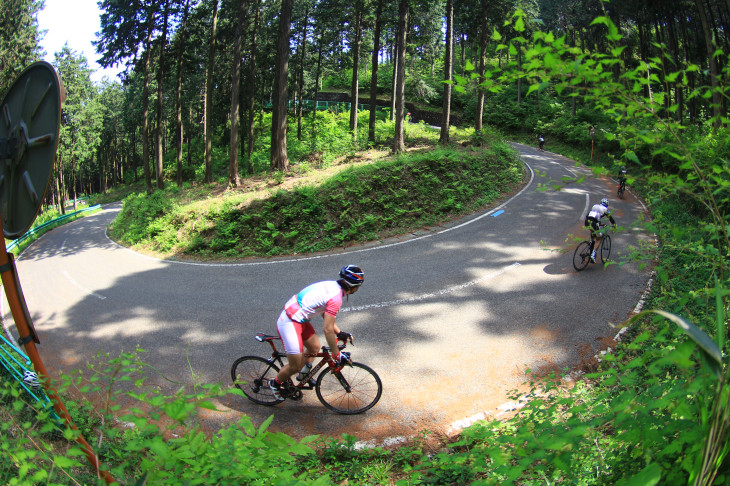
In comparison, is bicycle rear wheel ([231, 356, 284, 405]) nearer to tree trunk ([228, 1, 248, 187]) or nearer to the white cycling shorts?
the white cycling shorts

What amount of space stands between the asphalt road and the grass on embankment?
3.47 ft

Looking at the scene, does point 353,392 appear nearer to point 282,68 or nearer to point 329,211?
point 329,211

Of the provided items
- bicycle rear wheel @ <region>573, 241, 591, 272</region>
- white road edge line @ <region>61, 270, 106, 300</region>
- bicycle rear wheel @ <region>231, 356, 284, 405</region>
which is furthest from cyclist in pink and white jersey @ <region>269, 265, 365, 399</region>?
white road edge line @ <region>61, 270, 106, 300</region>

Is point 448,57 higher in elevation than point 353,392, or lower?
higher

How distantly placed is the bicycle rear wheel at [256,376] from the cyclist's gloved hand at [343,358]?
1100 millimetres

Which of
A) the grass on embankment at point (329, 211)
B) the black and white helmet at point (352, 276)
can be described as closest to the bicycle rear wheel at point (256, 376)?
the black and white helmet at point (352, 276)

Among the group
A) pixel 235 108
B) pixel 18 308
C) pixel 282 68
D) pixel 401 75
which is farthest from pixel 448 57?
pixel 18 308

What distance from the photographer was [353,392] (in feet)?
21.6

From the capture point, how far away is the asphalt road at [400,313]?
263 inches

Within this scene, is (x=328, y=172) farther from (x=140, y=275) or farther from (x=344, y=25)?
(x=344, y=25)

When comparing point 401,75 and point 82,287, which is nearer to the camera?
point 82,287

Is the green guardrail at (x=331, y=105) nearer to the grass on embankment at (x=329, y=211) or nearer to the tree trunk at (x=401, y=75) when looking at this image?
the tree trunk at (x=401, y=75)

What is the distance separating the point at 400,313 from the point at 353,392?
9.79ft

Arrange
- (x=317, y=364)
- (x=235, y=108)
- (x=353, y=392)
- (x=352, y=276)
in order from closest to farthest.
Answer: (x=352, y=276) < (x=317, y=364) < (x=353, y=392) < (x=235, y=108)
